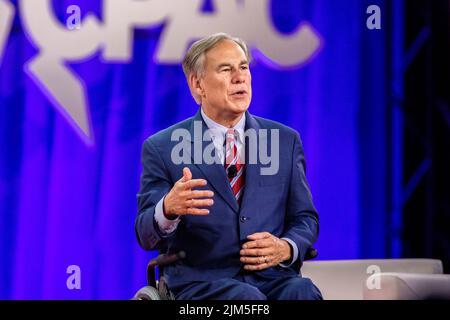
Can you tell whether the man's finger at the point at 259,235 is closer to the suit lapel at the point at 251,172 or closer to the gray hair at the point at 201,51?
the suit lapel at the point at 251,172

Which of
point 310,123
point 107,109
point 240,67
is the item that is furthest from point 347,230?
point 240,67

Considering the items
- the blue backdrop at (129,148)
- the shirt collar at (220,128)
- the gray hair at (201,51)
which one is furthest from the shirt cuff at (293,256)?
the blue backdrop at (129,148)

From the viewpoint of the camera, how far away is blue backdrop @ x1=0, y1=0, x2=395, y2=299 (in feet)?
14.1

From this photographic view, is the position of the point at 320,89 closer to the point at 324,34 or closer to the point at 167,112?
the point at 324,34

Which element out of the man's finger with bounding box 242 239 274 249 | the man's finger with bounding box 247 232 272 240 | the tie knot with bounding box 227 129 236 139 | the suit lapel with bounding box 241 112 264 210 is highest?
the tie knot with bounding box 227 129 236 139

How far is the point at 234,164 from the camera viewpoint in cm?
288

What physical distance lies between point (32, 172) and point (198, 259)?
1.85 metres

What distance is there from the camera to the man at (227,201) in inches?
106

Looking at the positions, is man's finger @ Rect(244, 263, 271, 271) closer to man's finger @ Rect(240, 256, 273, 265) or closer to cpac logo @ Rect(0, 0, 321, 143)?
man's finger @ Rect(240, 256, 273, 265)

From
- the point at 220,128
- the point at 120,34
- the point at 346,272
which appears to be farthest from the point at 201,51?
the point at 120,34

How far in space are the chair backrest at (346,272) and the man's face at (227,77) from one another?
0.97m

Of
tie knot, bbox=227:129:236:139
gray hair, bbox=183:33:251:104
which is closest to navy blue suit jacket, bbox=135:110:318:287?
tie knot, bbox=227:129:236:139

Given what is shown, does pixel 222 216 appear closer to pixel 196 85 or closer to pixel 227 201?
pixel 227 201

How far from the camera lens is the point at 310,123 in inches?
171
